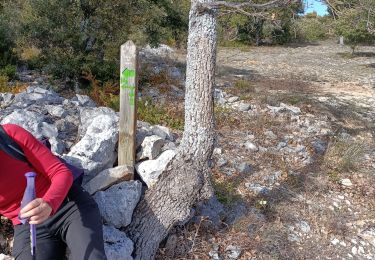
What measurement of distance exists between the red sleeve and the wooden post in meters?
1.45

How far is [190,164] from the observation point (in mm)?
4141

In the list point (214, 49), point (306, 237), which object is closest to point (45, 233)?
point (214, 49)

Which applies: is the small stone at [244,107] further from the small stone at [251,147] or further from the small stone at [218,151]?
the small stone at [218,151]

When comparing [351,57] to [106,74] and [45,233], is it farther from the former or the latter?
[45,233]

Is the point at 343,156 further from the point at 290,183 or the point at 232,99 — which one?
the point at 232,99

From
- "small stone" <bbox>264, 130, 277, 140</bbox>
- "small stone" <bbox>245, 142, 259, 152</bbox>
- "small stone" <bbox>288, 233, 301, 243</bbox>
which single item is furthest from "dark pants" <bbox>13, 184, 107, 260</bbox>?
"small stone" <bbox>264, 130, 277, 140</bbox>

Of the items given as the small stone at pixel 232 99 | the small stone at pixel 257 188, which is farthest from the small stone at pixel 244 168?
the small stone at pixel 232 99

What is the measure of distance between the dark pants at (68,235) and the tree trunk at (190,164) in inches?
34.4

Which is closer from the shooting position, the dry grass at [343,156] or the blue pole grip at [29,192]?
the blue pole grip at [29,192]

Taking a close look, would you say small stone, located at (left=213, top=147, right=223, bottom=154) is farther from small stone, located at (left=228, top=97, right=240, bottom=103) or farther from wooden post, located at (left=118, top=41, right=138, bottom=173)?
small stone, located at (left=228, top=97, right=240, bottom=103)

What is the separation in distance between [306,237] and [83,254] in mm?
2813

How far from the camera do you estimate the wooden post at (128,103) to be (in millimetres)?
3896

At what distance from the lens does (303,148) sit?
6410 mm

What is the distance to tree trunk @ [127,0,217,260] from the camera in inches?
145
